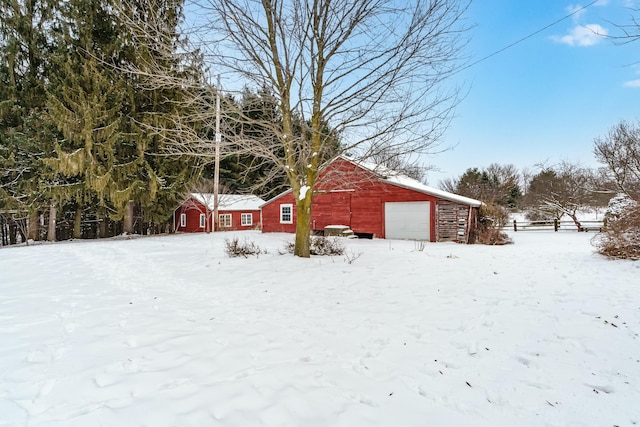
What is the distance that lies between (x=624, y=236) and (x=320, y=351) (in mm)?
9757

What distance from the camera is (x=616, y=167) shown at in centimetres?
2041

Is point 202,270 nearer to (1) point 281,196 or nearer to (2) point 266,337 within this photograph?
(2) point 266,337

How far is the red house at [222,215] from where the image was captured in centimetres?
2527

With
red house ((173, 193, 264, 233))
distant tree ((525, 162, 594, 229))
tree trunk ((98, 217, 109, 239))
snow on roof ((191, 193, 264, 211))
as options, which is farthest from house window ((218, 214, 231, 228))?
distant tree ((525, 162, 594, 229))

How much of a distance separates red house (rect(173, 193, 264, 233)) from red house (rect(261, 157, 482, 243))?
8.19 m

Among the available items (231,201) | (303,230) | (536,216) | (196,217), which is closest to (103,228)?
(196,217)

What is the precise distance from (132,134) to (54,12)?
7428 mm

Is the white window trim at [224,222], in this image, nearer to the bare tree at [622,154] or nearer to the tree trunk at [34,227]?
the tree trunk at [34,227]

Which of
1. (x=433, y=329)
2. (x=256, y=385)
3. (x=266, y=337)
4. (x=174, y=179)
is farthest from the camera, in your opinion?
(x=174, y=179)

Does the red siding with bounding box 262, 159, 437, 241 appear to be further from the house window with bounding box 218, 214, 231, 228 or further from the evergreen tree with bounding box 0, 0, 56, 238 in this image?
the evergreen tree with bounding box 0, 0, 56, 238

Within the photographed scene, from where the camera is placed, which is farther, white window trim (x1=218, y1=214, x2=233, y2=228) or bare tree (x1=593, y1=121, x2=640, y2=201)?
white window trim (x1=218, y1=214, x2=233, y2=228)

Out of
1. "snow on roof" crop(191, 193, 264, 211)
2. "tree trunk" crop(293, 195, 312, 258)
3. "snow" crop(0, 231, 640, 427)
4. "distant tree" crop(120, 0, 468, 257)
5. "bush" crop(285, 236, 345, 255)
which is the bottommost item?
"snow" crop(0, 231, 640, 427)

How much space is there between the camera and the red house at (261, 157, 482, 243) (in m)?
15.4

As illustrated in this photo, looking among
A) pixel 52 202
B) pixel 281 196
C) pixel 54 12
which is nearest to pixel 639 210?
pixel 281 196
